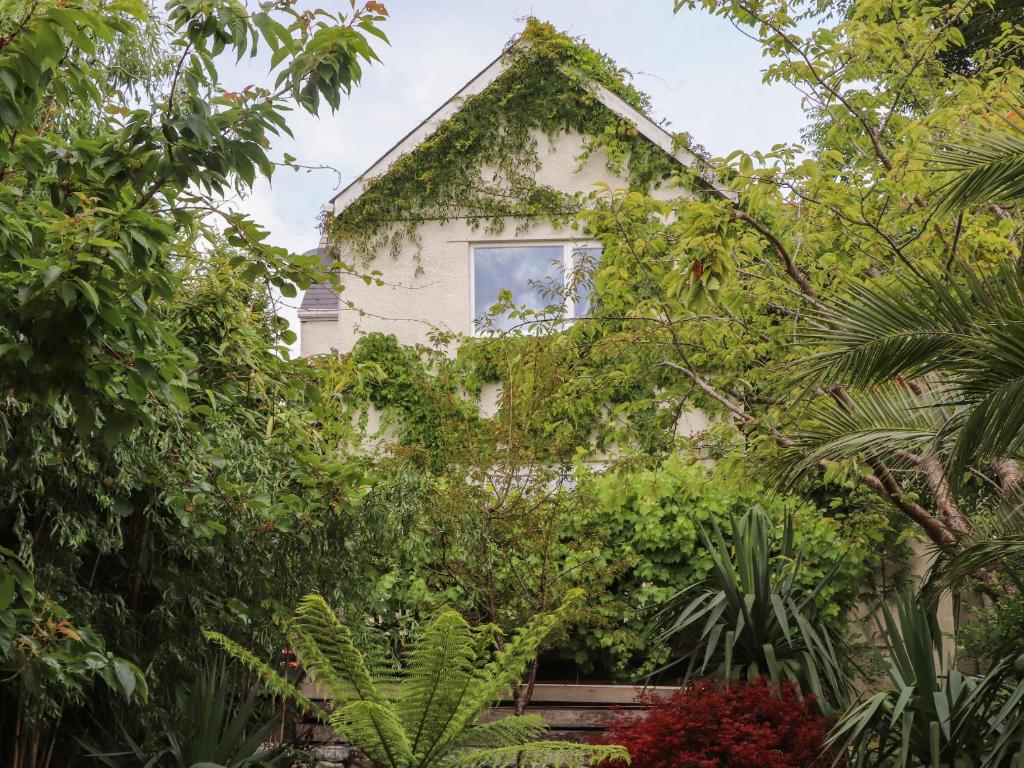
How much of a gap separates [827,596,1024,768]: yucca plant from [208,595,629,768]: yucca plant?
1.54m

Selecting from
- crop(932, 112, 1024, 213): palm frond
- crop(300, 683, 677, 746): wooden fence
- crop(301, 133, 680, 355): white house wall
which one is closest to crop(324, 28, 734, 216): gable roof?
crop(301, 133, 680, 355): white house wall

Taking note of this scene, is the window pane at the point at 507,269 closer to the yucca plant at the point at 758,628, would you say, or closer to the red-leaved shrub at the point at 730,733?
the yucca plant at the point at 758,628

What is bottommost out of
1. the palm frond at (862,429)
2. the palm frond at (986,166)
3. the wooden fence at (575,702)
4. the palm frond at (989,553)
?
the wooden fence at (575,702)

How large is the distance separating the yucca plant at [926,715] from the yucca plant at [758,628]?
0.59 meters

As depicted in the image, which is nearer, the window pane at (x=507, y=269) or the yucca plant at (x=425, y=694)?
the yucca plant at (x=425, y=694)

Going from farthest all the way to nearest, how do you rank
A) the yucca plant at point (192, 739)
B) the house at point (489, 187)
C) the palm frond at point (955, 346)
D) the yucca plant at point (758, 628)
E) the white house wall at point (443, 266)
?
the house at point (489, 187) < the white house wall at point (443, 266) < the yucca plant at point (758, 628) < the yucca plant at point (192, 739) < the palm frond at point (955, 346)

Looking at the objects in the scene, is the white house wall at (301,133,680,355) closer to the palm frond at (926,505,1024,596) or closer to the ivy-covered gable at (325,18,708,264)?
the ivy-covered gable at (325,18,708,264)

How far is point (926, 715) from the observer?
601 centimetres

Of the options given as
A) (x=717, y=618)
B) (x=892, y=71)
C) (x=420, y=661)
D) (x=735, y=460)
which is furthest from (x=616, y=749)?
(x=892, y=71)

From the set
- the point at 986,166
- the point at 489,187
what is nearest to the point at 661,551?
the point at 986,166

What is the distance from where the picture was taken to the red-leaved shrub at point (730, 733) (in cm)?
585

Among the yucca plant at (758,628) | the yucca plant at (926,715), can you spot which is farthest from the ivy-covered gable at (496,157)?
the yucca plant at (926,715)

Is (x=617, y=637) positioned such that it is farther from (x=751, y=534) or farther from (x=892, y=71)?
(x=892, y=71)

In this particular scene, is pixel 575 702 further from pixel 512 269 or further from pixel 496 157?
pixel 496 157
